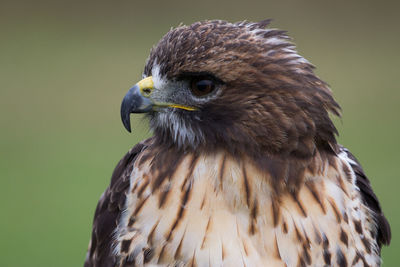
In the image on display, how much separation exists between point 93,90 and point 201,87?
41.3 feet

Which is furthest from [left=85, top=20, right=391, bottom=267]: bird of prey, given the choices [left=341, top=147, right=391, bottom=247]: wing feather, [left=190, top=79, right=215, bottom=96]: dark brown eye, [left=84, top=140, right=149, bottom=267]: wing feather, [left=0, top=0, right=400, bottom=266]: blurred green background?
[left=0, top=0, right=400, bottom=266]: blurred green background

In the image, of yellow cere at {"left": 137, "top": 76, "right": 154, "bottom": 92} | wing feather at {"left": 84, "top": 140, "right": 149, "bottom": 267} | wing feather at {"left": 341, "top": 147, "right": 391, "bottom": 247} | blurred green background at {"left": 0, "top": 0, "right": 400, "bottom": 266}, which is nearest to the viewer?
yellow cere at {"left": 137, "top": 76, "right": 154, "bottom": 92}

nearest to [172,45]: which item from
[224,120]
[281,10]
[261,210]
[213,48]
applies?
[213,48]

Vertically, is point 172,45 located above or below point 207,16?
above

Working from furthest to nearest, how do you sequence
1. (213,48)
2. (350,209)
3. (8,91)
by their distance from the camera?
(8,91) < (350,209) < (213,48)

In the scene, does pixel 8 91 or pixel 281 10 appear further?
pixel 281 10

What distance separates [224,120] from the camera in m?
3.21

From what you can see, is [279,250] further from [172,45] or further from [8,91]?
[8,91]

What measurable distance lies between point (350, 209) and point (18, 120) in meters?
11.4

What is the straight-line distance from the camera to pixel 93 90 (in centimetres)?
1555

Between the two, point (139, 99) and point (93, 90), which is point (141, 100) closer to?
point (139, 99)

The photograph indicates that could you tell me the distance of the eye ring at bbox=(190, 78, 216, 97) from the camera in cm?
320

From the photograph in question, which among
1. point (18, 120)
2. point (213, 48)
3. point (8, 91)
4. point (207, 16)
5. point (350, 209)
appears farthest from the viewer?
point (207, 16)

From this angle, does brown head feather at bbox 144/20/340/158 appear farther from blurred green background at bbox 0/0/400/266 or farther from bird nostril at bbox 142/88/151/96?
blurred green background at bbox 0/0/400/266
